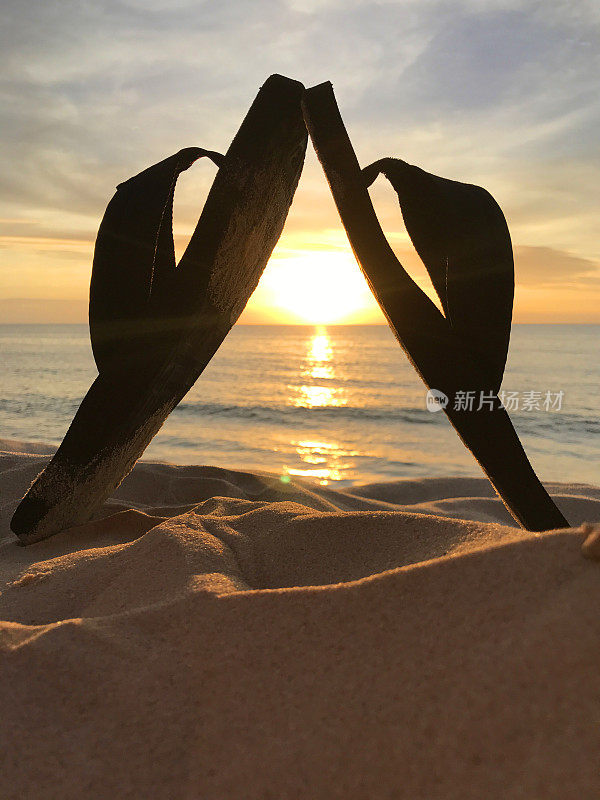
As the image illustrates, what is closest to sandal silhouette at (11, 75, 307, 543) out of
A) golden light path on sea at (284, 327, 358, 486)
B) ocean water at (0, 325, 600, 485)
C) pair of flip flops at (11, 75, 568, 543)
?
Result: pair of flip flops at (11, 75, 568, 543)

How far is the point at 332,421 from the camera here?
13.7 metres

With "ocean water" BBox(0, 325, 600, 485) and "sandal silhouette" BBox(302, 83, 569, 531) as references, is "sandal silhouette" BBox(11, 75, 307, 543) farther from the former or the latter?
"ocean water" BBox(0, 325, 600, 485)

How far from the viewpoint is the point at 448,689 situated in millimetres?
840

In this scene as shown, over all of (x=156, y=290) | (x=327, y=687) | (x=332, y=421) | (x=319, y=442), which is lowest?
(x=319, y=442)

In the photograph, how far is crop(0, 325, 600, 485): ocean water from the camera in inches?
364

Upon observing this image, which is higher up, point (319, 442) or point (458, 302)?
point (458, 302)

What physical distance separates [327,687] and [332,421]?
12.8 m

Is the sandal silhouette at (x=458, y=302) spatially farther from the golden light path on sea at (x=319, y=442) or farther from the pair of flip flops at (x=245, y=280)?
the golden light path on sea at (x=319, y=442)

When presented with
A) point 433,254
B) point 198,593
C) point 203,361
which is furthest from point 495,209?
point 198,593

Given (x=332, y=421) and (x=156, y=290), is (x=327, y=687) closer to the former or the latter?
(x=156, y=290)

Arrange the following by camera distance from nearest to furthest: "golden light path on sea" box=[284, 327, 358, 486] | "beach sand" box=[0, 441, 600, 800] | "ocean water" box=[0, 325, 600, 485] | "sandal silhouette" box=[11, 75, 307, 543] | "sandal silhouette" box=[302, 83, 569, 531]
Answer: "beach sand" box=[0, 441, 600, 800], "sandal silhouette" box=[302, 83, 569, 531], "sandal silhouette" box=[11, 75, 307, 543], "golden light path on sea" box=[284, 327, 358, 486], "ocean water" box=[0, 325, 600, 485]

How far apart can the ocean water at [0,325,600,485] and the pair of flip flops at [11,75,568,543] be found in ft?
6.87

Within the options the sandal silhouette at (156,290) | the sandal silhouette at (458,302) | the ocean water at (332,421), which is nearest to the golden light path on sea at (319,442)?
the ocean water at (332,421)

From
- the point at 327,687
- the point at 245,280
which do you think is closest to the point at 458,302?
the point at 245,280
